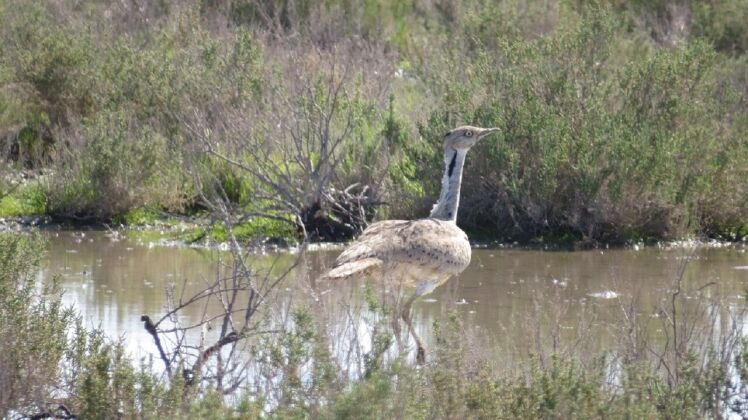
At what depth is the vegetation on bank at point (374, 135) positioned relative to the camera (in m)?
11.5

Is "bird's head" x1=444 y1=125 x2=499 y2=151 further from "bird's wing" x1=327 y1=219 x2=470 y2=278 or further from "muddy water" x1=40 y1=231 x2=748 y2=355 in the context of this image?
"muddy water" x1=40 y1=231 x2=748 y2=355

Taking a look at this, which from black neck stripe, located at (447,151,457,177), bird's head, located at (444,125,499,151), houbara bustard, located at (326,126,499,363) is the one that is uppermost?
bird's head, located at (444,125,499,151)

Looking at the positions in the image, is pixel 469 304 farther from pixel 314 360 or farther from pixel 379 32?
pixel 379 32

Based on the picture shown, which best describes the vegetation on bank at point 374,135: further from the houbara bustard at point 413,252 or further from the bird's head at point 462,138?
→ the houbara bustard at point 413,252

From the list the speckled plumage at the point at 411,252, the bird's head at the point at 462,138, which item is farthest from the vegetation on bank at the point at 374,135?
the speckled plumage at the point at 411,252

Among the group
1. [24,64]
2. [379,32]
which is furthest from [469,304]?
[379,32]

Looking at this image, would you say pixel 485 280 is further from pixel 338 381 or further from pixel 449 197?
pixel 338 381

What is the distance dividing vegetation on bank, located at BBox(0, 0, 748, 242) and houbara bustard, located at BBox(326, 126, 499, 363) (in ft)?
6.81

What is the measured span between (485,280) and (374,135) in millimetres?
2798

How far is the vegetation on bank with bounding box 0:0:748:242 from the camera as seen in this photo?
11.5 m

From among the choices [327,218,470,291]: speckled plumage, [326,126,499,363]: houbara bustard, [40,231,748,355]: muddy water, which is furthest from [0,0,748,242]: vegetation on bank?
[327,218,470,291]: speckled plumage

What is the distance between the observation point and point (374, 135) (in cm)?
1266

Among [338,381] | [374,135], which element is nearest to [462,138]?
[374,135]

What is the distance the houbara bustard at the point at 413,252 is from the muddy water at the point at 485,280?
0.65ft
